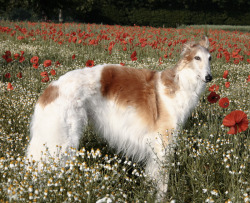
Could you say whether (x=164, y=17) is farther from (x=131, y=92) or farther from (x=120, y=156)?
(x=131, y=92)

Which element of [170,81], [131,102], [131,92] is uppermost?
[170,81]

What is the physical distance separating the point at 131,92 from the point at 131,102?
0.43 ft

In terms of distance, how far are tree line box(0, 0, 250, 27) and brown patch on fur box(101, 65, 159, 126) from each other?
111 ft

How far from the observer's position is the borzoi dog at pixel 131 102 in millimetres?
3203

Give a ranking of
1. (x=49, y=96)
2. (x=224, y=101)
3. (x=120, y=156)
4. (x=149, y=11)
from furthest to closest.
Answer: (x=149, y=11), (x=120, y=156), (x=49, y=96), (x=224, y=101)

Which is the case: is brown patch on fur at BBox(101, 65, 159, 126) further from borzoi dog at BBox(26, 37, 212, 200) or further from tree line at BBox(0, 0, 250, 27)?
tree line at BBox(0, 0, 250, 27)

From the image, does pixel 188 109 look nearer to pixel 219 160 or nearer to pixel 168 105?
pixel 168 105

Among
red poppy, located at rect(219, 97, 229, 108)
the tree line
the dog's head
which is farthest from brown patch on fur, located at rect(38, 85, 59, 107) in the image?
the tree line

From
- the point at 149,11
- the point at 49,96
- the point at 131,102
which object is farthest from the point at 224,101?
the point at 149,11

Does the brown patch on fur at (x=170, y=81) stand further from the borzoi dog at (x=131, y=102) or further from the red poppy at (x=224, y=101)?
the red poppy at (x=224, y=101)

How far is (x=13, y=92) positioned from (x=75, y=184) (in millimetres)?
3971

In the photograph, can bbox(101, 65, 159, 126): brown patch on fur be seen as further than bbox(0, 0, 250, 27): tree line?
No

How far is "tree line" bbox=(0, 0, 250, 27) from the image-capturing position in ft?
120

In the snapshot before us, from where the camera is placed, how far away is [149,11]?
4116 centimetres
